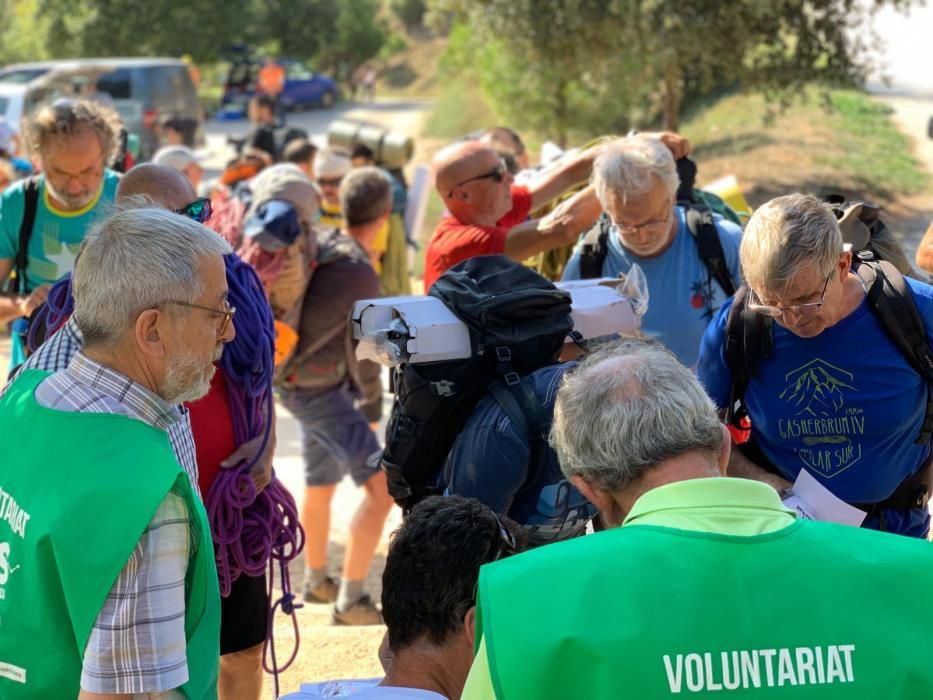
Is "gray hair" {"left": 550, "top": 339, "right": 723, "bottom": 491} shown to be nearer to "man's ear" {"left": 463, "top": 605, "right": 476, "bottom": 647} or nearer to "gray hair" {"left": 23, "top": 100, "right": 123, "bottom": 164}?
"man's ear" {"left": 463, "top": 605, "right": 476, "bottom": 647}

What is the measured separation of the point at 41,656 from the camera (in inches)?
88.6

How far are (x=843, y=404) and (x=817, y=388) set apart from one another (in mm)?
80

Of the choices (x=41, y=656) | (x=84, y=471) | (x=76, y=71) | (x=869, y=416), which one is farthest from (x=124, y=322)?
(x=76, y=71)

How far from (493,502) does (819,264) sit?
104cm

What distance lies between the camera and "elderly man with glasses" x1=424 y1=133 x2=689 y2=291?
14.5 feet

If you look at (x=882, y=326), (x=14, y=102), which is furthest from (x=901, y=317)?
(x=14, y=102)

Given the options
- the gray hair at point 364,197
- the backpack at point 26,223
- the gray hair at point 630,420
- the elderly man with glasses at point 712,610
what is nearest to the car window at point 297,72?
the gray hair at point 364,197

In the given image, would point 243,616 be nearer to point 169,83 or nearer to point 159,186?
point 159,186

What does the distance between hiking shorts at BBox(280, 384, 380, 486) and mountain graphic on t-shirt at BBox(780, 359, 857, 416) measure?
2.50m

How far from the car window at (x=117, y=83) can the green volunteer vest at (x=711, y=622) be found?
74.3ft

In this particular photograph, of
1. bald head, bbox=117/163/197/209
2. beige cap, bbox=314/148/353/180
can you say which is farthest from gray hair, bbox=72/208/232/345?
beige cap, bbox=314/148/353/180

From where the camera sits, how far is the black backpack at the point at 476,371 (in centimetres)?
299

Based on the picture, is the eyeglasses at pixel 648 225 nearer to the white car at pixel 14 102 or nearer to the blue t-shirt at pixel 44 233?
the blue t-shirt at pixel 44 233

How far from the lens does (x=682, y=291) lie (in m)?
4.19
